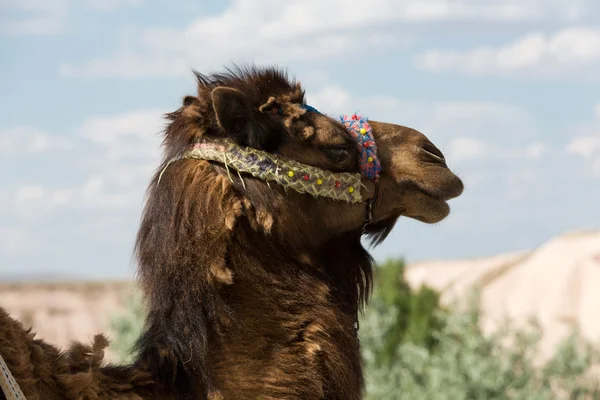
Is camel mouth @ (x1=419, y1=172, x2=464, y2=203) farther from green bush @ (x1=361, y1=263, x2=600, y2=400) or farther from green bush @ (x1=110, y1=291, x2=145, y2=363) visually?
green bush @ (x1=110, y1=291, x2=145, y2=363)

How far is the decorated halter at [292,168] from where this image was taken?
11.6ft

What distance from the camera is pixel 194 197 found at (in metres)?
3.45

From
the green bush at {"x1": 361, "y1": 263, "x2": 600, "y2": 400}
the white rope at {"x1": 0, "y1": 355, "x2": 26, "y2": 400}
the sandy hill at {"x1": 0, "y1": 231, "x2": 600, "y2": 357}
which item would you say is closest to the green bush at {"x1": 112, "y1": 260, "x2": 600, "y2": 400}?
the green bush at {"x1": 361, "y1": 263, "x2": 600, "y2": 400}

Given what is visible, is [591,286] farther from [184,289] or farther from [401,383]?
[184,289]

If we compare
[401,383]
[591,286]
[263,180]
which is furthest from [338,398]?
[591,286]

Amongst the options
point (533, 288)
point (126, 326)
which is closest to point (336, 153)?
point (126, 326)

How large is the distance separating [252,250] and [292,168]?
14.1 inches

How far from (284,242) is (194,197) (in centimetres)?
38

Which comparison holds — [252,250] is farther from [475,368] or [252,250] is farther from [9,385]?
[475,368]

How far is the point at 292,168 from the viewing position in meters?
3.59

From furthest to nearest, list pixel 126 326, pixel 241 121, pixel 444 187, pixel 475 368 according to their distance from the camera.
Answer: pixel 126 326 → pixel 475 368 → pixel 444 187 → pixel 241 121

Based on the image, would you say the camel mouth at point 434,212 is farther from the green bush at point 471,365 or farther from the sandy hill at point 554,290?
the sandy hill at point 554,290

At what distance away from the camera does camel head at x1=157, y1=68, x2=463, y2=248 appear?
3.53m

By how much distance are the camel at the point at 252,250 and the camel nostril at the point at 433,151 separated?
31 mm
